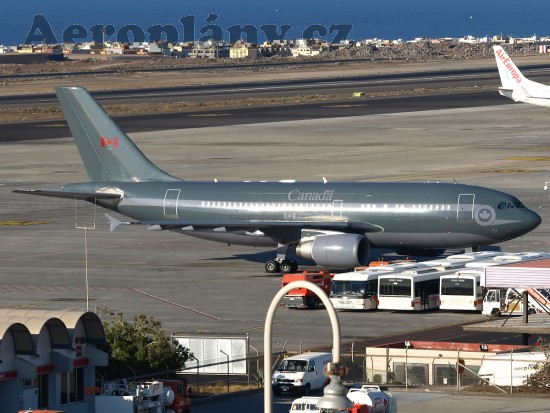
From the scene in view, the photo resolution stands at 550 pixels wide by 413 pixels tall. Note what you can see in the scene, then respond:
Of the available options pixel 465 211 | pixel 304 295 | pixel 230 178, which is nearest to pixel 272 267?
pixel 304 295

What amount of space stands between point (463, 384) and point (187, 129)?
127205 mm

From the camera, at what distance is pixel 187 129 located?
17838cm

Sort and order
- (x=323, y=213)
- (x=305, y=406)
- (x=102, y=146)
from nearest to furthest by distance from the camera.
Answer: (x=305, y=406) < (x=323, y=213) < (x=102, y=146)

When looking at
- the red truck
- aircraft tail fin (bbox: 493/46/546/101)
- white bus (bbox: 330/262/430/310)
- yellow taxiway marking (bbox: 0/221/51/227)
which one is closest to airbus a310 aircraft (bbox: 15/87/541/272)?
the red truck

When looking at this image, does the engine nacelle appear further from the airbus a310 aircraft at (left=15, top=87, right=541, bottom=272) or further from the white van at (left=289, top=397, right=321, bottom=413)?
the white van at (left=289, top=397, right=321, bottom=413)

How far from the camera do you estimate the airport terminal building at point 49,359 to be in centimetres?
4303

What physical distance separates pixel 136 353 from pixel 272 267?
29.1m

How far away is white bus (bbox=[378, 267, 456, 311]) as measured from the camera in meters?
70.1

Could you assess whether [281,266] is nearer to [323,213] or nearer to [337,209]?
[323,213]

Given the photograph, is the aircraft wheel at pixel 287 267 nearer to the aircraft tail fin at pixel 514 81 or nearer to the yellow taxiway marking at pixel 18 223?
the yellow taxiway marking at pixel 18 223

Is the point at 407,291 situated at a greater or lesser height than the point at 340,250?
lesser

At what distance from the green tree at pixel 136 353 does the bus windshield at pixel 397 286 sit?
62.8 feet

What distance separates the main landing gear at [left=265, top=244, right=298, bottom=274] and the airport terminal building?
33894mm

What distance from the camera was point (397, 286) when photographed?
2768 inches
